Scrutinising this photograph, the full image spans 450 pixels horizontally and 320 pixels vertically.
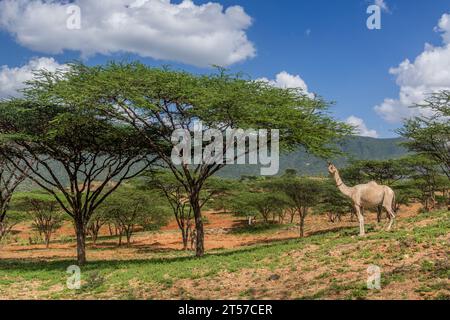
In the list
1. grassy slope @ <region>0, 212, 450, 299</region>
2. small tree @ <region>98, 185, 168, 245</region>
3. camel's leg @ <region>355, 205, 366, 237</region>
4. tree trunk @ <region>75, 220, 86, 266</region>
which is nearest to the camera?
grassy slope @ <region>0, 212, 450, 299</region>

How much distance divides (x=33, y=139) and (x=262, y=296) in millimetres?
15306

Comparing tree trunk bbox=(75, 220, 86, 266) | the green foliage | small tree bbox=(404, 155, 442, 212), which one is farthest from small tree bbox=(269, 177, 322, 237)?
tree trunk bbox=(75, 220, 86, 266)

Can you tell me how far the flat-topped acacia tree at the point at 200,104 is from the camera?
65.2 feet

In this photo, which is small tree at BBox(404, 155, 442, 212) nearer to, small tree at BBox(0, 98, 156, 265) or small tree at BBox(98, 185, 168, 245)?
small tree at BBox(98, 185, 168, 245)

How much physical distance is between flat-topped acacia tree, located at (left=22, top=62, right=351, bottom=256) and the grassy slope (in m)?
5.65

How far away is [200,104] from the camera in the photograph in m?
20.1

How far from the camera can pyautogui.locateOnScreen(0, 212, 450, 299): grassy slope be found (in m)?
11.4

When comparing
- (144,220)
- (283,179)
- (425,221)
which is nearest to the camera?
(425,221)

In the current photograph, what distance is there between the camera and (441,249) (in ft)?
44.3

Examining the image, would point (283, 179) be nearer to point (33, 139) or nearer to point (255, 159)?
point (255, 159)

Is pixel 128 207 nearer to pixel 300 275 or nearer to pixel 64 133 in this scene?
pixel 64 133


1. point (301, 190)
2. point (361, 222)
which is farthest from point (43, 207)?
point (361, 222)

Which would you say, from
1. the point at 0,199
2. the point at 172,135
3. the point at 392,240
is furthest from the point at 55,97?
the point at 392,240

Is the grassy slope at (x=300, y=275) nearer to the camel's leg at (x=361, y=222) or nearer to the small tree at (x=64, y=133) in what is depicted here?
the camel's leg at (x=361, y=222)
